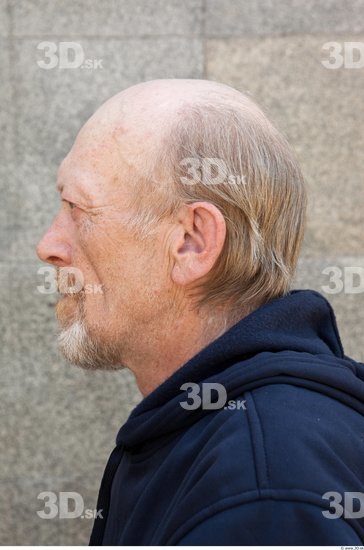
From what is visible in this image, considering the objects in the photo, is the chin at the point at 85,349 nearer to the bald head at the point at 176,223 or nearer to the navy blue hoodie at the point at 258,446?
the bald head at the point at 176,223

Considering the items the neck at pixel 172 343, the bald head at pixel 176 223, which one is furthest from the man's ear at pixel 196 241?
the neck at pixel 172 343

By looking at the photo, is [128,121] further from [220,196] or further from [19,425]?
[19,425]

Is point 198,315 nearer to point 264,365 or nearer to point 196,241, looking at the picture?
point 196,241

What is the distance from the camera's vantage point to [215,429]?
1985 mm

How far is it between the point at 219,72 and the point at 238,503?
3122 mm

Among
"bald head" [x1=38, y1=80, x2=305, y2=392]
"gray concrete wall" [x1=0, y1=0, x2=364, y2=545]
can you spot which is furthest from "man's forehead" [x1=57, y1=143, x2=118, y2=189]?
"gray concrete wall" [x1=0, y1=0, x2=364, y2=545]

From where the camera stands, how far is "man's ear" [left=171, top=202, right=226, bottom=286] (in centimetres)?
228

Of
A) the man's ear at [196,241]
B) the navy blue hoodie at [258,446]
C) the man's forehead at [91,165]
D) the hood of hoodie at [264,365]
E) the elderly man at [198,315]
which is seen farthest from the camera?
the man's forehead at [91,165]

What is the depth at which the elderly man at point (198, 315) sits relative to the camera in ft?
6.16

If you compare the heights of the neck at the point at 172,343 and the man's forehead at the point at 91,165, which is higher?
the man's forehead at the point at 91,165

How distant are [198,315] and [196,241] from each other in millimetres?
186

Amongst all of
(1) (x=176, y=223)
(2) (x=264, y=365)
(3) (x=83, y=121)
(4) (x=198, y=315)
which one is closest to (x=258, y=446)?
(2) (x=264, y=365)

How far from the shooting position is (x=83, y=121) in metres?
4.56

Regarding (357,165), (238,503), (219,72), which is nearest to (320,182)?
(357,165)
